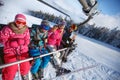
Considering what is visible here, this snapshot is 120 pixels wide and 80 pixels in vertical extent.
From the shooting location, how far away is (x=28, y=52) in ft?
10.7

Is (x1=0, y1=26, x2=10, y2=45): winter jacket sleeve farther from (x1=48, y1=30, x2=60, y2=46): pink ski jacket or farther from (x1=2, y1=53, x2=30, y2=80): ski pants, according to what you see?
(x1=48, y1=30, x2=60, y2=46): pink ski jacket

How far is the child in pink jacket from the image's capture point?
2.73 m

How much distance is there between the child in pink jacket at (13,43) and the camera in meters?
2.73

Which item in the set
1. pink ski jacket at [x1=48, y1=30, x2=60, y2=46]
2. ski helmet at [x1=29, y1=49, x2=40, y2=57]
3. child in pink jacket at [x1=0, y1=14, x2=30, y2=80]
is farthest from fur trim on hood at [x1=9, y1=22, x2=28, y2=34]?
pink ski jacket at [x1=48, y1=30, x2=60, y2=46]

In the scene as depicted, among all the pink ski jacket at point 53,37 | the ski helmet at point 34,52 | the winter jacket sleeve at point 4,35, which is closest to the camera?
the winter jacket sleeve at point 4,35

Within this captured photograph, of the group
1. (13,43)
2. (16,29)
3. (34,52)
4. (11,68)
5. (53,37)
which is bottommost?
(11,68)

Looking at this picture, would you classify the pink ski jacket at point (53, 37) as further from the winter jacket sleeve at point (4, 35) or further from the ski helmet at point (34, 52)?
the winter jacket sleeve at point (4, 35)

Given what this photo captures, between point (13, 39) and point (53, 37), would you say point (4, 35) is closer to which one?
point (13, 39)

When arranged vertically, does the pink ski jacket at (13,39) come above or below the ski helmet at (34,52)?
above

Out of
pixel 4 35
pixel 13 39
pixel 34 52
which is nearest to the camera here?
pixel 4 35

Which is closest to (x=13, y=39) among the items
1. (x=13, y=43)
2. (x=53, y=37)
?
(x=13, y=43)

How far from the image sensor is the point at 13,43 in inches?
109

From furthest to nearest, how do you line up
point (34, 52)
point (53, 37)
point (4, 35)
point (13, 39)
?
point (53, 37), point (34, 52), point (13, 39), point (4, 35)

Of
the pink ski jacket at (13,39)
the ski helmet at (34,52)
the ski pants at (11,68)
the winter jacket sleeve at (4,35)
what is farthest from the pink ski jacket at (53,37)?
the winter jacket sleeve at (4,35)
